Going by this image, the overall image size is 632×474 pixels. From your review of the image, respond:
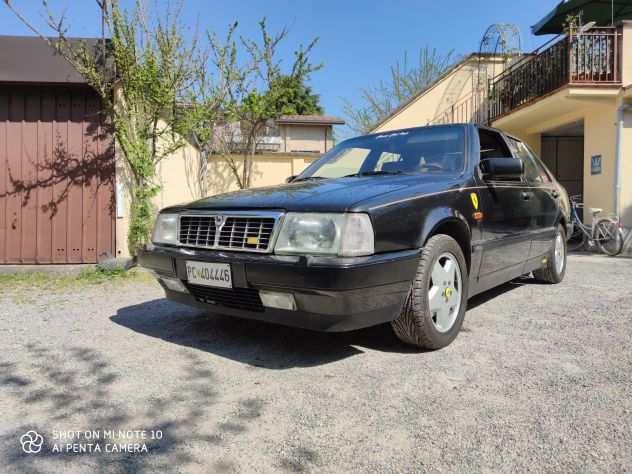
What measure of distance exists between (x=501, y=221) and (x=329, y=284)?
1.86m

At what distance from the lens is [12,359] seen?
2754 millimetres

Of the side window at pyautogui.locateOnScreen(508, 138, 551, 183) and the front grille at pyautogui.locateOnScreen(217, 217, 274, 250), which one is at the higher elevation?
the side window at pyautogui.locateOnScreen(508, 138, 551, 183)

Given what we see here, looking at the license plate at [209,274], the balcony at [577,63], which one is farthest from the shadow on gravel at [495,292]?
the balcony at [577,63]

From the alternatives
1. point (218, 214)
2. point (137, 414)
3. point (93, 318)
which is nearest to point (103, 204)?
point (93, 318)

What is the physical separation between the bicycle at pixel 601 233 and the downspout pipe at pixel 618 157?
0.28 m

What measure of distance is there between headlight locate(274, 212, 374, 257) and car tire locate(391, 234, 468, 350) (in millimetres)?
448

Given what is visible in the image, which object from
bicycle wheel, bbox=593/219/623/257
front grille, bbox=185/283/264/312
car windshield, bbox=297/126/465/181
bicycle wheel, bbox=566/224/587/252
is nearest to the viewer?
front grille, bbox=185/283/264/312

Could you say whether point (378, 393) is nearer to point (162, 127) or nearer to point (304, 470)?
point (304, 470)

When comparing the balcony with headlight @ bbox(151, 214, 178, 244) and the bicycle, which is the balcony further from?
headlight @ bbox(151, 214, 178, 244)

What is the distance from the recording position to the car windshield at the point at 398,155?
325 centimetres

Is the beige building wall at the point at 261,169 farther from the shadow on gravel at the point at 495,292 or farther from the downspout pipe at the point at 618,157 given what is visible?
the downspout pipe at the point at 618,157

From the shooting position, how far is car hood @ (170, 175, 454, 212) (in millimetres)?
2326

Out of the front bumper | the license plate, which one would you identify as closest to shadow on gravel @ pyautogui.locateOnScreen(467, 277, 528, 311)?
the front bumper

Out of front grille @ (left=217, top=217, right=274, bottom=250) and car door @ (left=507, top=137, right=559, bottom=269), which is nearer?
front grille @ (left=217, top=217, right=274, bottom=250)
